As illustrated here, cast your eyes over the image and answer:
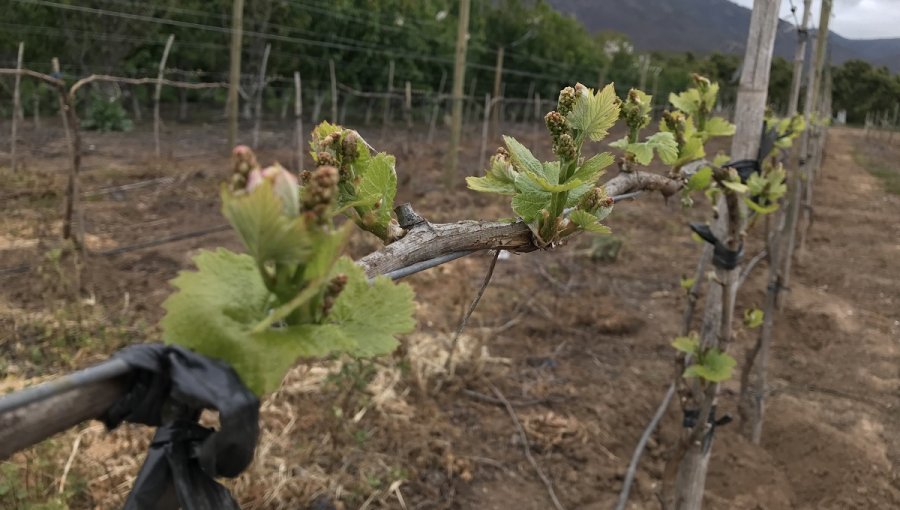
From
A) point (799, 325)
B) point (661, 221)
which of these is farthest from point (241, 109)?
point (799, 325)

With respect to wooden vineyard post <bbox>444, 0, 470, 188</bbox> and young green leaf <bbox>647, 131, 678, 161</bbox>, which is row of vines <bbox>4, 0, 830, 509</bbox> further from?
wooden vineyard post <bbox>444, 0, 470, 188</bbox>

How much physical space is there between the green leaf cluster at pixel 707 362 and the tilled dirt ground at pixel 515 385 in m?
1.51

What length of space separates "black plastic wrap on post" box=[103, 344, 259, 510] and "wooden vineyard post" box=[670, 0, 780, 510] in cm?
199

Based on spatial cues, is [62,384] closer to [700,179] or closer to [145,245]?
[700,179]

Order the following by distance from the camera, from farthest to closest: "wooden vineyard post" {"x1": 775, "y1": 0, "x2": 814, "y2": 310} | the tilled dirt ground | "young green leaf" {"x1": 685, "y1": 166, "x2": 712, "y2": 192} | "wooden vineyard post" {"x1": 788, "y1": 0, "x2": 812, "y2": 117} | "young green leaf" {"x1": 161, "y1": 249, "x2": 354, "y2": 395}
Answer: "wooden vineyard post" {"x1": 775, "y1": 0, "x2": 814, "y2": 310} < "wooden vineyard post" {"x1": 788, "y1": 0, "x2": 812, "y2": 117} < the tilled dirt ground < "young green leaf" {"x1": 685, "y1": 166, "x2": 712, "y2": 192} < "young green leaf" {"x1": 161, "y1": 249, "x2": 354, "y2": 395}

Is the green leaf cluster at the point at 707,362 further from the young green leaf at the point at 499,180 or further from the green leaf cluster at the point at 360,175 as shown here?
the green leaf cluster at the point at 360,175

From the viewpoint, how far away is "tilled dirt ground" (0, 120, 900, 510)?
3.60 metres

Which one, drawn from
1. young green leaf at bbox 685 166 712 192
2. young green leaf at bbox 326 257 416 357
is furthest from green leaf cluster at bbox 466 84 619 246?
young green leaf at bbox 685 166 712 192

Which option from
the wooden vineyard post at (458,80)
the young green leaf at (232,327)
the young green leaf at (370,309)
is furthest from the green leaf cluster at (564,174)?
the wooden vineyard post at (458,80)

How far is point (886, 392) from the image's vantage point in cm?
498

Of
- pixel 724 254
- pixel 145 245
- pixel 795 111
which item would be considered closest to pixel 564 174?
pixel 724 254

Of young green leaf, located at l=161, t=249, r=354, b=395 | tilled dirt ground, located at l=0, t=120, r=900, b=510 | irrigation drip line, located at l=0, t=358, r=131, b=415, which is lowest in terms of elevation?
tilled dirt ground, located at l=0, t=120, r=900, b=510

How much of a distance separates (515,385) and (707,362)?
251 centimetres

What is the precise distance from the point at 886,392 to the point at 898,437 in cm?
70
